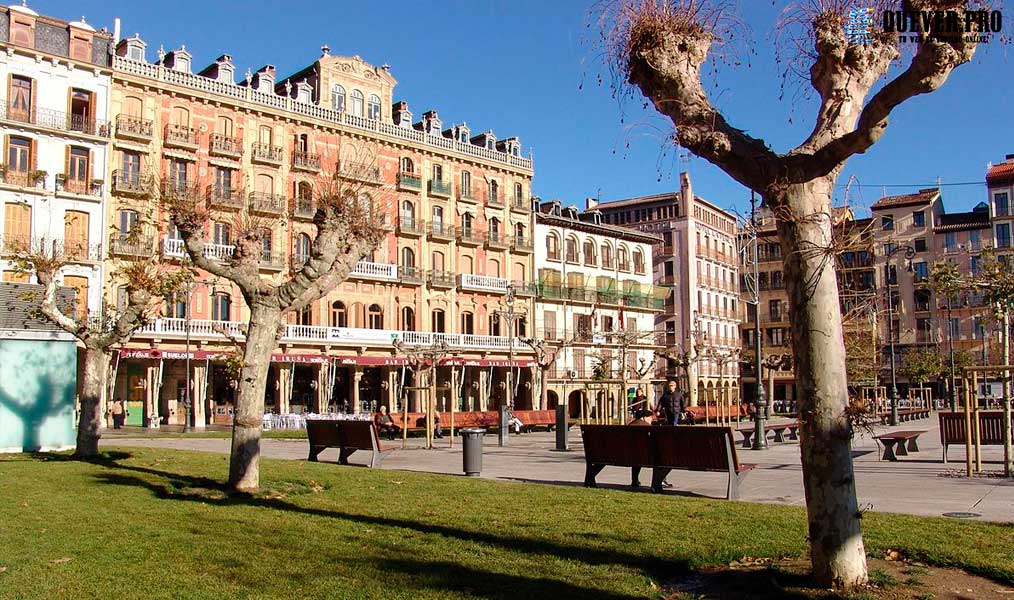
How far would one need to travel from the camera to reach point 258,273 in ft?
45.3

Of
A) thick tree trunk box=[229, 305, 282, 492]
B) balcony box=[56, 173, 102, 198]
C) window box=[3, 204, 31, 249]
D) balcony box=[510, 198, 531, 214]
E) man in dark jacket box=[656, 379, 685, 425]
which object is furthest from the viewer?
balcony box=[510, 198, 531, 214]

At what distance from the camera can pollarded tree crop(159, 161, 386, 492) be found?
12.2 metres

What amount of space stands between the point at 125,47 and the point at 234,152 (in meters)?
6.85

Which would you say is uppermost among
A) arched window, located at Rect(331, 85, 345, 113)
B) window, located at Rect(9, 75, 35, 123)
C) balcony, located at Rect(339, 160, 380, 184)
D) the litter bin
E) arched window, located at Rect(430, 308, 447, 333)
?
arched window, located at Rect(331, 85, 345, 113)

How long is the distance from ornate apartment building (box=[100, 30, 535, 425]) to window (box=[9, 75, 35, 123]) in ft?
10.8

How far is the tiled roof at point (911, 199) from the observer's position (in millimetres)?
76062

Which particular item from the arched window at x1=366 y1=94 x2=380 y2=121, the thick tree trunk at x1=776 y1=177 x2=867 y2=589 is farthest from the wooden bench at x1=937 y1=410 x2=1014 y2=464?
the arched window at x1=366 y1=94 x2=380 y2=121

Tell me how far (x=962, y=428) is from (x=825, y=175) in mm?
12764

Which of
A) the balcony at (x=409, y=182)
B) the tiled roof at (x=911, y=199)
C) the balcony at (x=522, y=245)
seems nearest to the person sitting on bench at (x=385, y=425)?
the balcony at (x=409, y=182)

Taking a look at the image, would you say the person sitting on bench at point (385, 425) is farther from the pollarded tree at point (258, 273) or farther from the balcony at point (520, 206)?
the balcony at point (520, 206)

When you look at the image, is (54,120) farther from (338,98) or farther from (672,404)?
(672,404)

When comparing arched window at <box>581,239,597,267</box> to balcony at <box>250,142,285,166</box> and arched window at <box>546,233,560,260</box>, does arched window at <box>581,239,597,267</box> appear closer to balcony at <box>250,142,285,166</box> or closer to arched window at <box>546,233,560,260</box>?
arched window at <box>546,233,560,260</box>

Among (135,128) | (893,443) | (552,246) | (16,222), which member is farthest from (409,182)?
(893,443)

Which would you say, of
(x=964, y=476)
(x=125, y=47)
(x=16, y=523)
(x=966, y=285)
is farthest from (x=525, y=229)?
(x=16, y=523)
